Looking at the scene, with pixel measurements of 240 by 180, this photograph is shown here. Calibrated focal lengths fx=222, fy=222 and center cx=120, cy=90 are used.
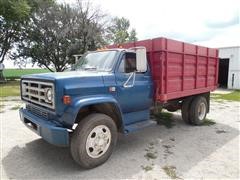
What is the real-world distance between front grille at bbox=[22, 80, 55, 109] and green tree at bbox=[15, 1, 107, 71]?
67.3 feet

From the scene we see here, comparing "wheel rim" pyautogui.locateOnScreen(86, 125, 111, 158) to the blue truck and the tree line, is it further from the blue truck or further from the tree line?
the tree line

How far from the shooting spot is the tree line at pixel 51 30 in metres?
24.4

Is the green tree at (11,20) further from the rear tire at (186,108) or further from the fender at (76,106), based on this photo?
the fender at (76,106)

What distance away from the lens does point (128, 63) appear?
463 centimetres

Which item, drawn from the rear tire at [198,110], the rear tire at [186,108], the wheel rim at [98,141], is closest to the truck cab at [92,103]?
the wheel rim at [98,141]

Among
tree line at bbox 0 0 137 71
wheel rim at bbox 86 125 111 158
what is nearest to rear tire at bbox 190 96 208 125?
Result: wheel rim at bbox 86 125 111 158

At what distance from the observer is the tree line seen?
24.4 metres

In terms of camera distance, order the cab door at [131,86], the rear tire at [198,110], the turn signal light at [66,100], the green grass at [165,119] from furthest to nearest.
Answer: the green grass at [165,119]
the rear tire at [198,110]
the cab door at [131,86]
the turn signal light at [66,100]

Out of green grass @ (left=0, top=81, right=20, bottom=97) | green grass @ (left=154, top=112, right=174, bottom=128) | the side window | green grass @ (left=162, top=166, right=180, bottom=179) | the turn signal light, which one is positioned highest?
the side window

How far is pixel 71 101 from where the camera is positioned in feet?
11.8

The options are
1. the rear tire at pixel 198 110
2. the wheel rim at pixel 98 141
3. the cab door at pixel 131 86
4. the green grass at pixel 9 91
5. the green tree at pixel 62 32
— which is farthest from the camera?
the green tree at pixel 62 32

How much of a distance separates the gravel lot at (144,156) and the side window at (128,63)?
1693 millimetres

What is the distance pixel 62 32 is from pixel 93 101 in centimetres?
2271

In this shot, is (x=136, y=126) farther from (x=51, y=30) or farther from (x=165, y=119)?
(x=51, y=30)
